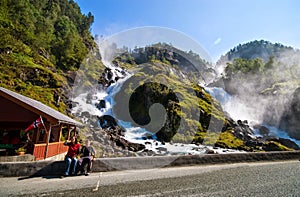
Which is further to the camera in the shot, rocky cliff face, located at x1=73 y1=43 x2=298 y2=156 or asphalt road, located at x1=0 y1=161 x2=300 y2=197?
rocky cliff face, located at x1=73 y1=43 x2=298 y2=156

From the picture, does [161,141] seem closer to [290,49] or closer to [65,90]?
[65,90]

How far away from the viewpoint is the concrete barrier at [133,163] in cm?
746

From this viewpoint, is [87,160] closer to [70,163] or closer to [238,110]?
[70,163]

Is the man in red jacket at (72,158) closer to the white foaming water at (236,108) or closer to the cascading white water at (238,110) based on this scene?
the cascading white water at (238,110)

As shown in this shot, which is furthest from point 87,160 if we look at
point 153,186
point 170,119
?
point 170,119

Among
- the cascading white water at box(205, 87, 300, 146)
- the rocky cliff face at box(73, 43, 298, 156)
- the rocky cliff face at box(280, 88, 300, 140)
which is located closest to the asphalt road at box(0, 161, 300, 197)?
the rocky cliff face at box(73, 43, 298, 156)

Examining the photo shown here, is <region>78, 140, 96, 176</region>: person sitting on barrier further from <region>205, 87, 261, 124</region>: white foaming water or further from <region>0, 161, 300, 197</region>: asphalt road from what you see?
<region>205, 87, 261, 124</region>: white foaming water

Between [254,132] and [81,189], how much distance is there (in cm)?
4562

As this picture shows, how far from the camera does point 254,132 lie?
146ft

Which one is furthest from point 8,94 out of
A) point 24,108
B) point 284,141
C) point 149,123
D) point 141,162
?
point 284,141

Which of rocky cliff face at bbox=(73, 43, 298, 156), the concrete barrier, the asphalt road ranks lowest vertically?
the asphalt road

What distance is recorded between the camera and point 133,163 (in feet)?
29.7

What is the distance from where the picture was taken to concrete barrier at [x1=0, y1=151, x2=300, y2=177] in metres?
7.46

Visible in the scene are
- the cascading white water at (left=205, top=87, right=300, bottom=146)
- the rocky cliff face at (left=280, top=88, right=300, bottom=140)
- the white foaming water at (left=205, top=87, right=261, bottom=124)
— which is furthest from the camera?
the white foaming water at (left=205, top=87, right=261, bottom=124)
